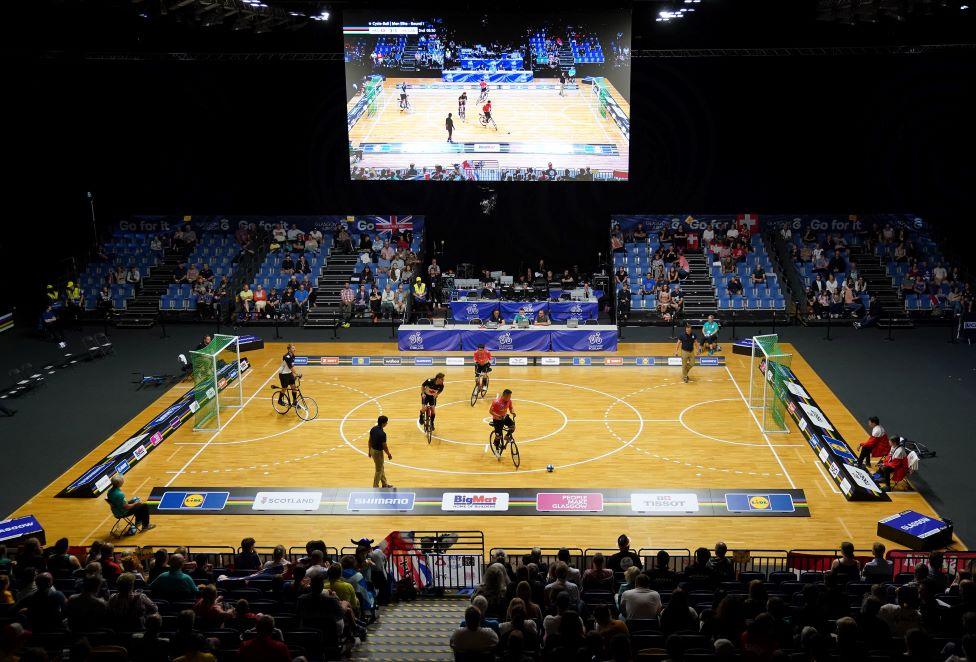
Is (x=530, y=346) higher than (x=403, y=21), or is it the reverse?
(x=403, y=21)

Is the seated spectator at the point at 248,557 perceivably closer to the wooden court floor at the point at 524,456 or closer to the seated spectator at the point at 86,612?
the seated spectator at the point at 86,612

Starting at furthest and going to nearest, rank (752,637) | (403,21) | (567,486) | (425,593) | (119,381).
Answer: (403,21) < (119,381) < (567,486) < (425,593) < (752,637)

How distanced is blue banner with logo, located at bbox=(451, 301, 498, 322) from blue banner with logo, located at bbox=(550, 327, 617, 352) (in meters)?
3.40

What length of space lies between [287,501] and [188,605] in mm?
7769

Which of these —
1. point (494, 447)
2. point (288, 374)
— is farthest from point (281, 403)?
point (494, 447)

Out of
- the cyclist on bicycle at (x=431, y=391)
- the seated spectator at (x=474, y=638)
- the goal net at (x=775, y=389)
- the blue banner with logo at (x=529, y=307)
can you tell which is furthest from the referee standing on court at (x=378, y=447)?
the blue banner with logo at (x=529, y=307)

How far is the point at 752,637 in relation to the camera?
380 inches

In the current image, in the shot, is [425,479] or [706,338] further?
[706,338]

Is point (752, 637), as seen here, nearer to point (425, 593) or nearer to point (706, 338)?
point (425, 593)

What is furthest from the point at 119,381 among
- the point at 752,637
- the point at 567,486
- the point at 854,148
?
the point at 854,148

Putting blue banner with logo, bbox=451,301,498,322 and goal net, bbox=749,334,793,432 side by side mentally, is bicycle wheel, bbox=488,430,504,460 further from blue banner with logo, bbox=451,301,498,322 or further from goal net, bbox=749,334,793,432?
blue banner with logo, bbox=451,301,498,322

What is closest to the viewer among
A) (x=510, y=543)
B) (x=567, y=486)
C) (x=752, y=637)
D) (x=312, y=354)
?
(x=752, y=637)

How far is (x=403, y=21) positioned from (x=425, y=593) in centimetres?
2367
